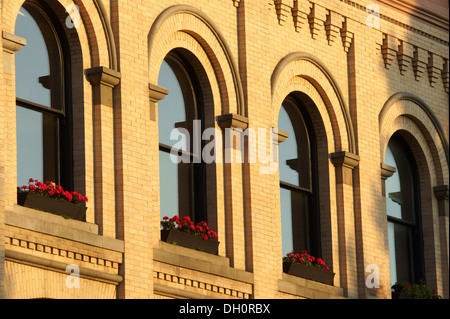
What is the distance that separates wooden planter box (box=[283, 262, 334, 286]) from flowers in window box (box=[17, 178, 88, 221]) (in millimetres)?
5878

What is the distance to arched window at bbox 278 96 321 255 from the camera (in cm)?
2748

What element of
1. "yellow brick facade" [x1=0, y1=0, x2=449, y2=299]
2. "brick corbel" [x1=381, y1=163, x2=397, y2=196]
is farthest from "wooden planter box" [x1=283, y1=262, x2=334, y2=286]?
"brick corbel" [x1=381, y1=163, x2=397, y2=196]

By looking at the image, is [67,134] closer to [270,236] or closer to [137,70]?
[137,70]

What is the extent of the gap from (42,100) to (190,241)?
387 cm

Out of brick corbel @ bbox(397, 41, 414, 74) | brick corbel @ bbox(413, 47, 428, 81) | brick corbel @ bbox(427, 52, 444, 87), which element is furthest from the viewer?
brick corbel @ bbox(427, 52, 444, 87)

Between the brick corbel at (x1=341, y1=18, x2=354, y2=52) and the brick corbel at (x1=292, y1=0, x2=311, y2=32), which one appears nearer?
the brick corbel at (x1=292, y1=0, x2=311, y2=32)

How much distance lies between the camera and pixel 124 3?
915 inches

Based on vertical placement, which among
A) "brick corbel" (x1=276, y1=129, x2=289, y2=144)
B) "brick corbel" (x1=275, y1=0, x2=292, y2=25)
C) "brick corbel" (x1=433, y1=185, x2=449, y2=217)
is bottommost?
"brick corbel" (x1=433, y1=185, x2=449, y2=217)

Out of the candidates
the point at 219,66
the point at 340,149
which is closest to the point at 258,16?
the point at 219,66

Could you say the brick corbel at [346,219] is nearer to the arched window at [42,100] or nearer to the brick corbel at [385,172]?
the brick corbel at [385,172]

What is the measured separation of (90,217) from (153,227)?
55.6 inches

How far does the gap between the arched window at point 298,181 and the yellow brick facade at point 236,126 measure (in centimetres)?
26

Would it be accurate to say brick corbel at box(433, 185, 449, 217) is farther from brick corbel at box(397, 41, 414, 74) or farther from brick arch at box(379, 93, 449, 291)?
brick corbel at box(397, 41, 414, 74)

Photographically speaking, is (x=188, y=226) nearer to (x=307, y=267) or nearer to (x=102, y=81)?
(x=102, y=81)
